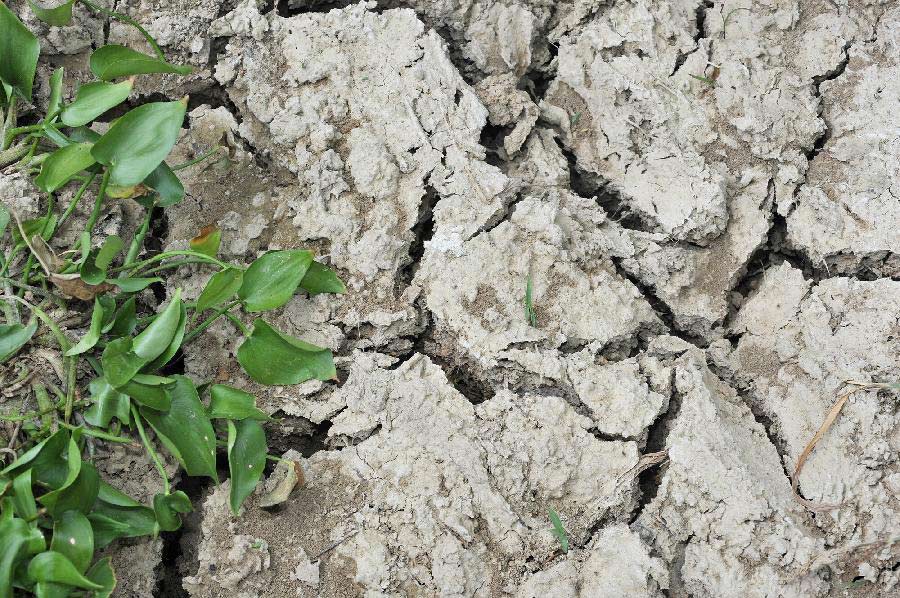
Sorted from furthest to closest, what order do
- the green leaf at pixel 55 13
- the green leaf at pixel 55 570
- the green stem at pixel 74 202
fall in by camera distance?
the green leaf at pixel 55 13, the green stem at pixel 74 202, the green leaf at pixel 55 570

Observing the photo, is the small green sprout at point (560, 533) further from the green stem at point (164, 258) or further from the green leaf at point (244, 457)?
the green stem at point (164, 258)

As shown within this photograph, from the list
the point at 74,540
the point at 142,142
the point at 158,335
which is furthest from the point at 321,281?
the point at 74,540

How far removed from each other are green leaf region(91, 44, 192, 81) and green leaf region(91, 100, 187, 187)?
0.13 m

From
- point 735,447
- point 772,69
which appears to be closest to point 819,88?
point 772,69

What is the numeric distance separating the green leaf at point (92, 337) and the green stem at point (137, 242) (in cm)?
15

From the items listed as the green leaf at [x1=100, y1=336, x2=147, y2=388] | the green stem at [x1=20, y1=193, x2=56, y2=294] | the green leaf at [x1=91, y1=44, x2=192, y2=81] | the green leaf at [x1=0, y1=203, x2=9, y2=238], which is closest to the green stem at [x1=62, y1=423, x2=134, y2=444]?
the green leaf at [x1=100, y1=336, x2=147, y2=388]

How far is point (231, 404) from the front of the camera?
5.21ft

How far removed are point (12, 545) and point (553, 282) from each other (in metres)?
1.18

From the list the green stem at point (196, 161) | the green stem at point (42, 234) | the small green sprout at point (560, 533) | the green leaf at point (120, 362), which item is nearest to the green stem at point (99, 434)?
the green leaf at point (120, 362)

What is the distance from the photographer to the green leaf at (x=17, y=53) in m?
1.69

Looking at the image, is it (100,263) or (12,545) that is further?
(100,263)

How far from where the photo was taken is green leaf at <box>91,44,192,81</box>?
171cm

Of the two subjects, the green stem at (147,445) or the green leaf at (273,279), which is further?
the green leaf at (273,279)

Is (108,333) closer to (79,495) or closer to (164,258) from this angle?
(164,258)
